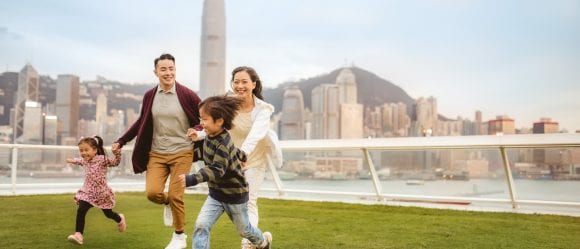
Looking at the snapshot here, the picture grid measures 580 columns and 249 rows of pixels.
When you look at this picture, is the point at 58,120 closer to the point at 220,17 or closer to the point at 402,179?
the point at 402,179

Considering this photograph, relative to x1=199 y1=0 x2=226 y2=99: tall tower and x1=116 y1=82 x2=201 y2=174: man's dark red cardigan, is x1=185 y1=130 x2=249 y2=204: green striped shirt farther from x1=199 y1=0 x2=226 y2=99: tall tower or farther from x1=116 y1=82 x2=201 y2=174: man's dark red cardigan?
x1=199 y1=0 x2=226 y2=99: tall tower

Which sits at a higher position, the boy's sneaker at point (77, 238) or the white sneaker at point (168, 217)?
the white sneaker at point (168, 217)

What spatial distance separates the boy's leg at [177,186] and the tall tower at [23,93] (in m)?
68.7

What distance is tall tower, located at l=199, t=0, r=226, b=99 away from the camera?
123 m

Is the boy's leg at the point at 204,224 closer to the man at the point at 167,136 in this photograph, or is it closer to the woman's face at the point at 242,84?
the woman's face at the point at 242,84

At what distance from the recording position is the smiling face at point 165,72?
436 cm

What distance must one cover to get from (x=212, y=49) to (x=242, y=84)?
136 meters

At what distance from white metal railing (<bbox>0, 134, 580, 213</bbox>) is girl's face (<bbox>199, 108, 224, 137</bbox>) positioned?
576cm

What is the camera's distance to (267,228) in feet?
19.5

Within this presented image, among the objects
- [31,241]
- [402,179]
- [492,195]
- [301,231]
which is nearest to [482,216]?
[492,195]

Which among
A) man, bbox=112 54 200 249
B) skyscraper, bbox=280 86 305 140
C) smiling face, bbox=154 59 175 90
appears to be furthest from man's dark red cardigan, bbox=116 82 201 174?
skyscraper, bbox=280 86 305 140

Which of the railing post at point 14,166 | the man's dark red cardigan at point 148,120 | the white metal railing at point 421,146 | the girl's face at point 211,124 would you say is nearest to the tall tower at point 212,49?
the railing post at point 14,166

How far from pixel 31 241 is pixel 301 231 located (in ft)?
8.81

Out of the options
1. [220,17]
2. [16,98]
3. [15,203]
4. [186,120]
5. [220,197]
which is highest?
[220,17]
